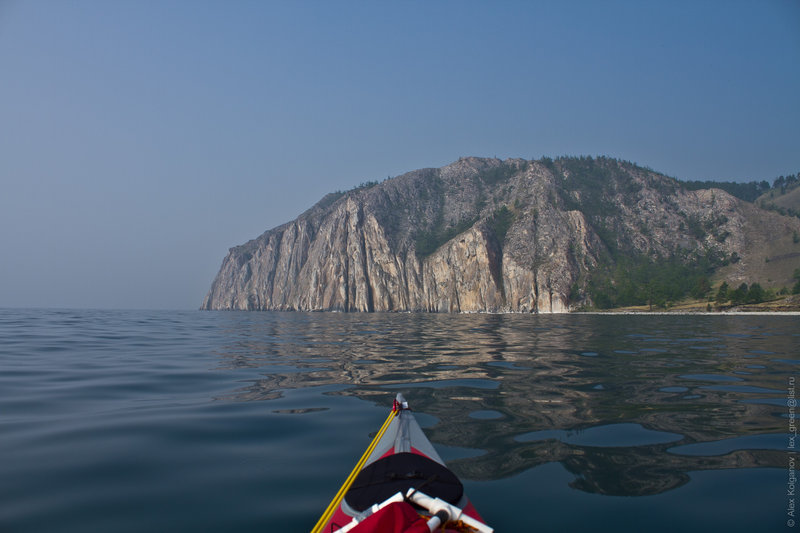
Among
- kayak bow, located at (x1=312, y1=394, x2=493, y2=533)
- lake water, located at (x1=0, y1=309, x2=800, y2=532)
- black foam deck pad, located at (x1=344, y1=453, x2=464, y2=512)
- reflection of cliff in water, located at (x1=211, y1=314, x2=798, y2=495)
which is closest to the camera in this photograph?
kayak bow, located at (x1=312, y1=394, x2=493, y2=533)

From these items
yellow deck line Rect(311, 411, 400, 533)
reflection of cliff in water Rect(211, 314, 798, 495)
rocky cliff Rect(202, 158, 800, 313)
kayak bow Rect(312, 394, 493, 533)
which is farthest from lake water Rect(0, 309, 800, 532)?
rocky cliff Rect(202, 158, 800, 313)

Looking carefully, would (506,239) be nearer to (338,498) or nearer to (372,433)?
(372,433)

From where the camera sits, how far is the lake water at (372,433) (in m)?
4.43

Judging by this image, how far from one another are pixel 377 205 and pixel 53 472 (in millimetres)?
178366

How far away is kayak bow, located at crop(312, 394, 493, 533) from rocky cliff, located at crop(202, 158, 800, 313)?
13204 cm

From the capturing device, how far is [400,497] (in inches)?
135

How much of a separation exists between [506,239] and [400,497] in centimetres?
15381

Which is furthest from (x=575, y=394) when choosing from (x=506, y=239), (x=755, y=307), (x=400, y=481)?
(x=506, y=239)

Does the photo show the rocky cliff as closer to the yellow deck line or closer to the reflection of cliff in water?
the reflection of cliff in water

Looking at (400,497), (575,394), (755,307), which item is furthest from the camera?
(755,307)

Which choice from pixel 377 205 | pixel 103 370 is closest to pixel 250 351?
pixel 103 370

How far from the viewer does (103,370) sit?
12.9 meters

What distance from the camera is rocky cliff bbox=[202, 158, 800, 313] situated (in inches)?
5517

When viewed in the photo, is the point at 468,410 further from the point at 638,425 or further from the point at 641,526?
the point at 641,526
